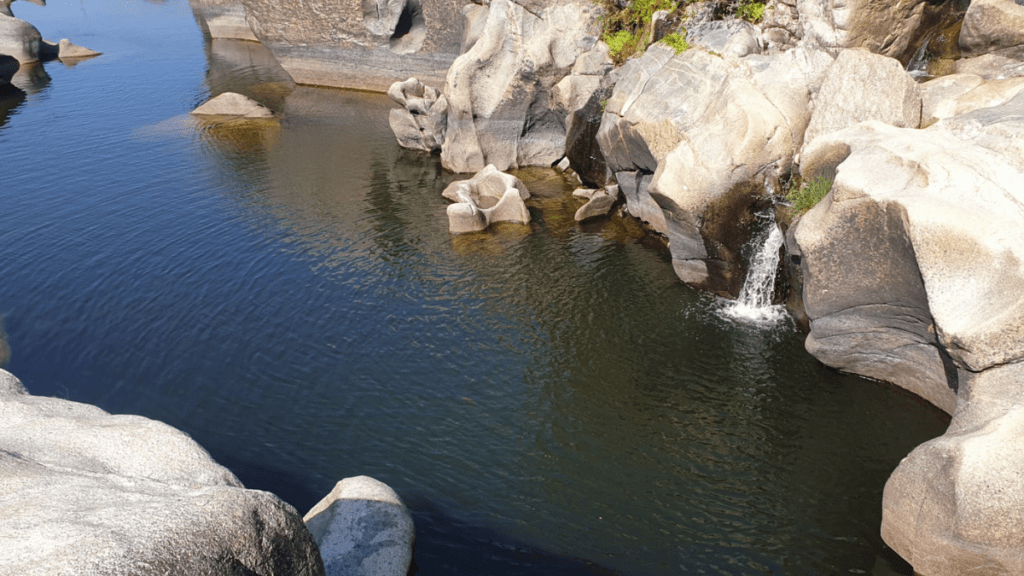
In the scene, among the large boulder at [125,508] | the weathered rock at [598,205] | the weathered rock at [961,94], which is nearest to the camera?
the large boulder at [125,508]

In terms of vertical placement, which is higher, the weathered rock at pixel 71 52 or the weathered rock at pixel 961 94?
the weathered rock at pixel 961 94

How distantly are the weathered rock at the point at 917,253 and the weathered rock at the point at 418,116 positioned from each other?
22.6 metres

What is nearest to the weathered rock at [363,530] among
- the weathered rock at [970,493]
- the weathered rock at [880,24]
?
the weathered rock at [970,493]

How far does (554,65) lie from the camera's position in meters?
35.5

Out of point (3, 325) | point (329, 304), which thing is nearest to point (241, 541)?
point (329, 304)

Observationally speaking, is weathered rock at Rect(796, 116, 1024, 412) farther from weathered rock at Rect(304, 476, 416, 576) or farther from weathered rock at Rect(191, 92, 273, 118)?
weathered rock at Rect(191, 92, 273, 118)

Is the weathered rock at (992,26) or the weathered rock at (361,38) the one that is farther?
the weathered rock at (361,38)

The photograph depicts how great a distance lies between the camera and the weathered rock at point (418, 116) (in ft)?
130

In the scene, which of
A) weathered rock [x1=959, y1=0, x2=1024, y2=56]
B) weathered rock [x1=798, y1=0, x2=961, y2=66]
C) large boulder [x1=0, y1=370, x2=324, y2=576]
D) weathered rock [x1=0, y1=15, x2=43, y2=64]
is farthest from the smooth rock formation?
weathered rock [x1=0, y1=15, x2=43, y2=64]

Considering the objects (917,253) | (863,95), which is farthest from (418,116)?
(917,253)

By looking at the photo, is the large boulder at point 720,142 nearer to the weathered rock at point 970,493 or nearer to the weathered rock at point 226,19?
the weathered rock at point 970,493

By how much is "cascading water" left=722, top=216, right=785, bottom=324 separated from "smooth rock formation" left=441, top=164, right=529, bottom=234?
1028 centimetres

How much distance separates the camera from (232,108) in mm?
47844

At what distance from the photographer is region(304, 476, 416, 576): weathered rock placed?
45.1 feet
